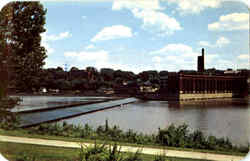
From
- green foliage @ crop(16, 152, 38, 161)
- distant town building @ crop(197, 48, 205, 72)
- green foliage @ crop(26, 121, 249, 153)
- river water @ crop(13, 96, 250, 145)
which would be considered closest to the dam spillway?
river water @ crop(13, 96, 250, 145)

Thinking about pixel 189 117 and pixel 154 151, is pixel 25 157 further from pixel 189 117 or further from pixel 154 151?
pixel 189 117

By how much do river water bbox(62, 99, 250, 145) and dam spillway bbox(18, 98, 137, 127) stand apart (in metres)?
0.46

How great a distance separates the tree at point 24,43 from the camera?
6152 millimetres

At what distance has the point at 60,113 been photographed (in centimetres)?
731

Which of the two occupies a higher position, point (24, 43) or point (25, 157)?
point (24, 43)

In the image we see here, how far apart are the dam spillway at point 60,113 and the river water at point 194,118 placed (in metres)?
0.46

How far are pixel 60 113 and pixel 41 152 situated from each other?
2603 mm

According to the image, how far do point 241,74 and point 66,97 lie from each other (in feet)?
17.2

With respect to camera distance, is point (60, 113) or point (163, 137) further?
point (60, 113)

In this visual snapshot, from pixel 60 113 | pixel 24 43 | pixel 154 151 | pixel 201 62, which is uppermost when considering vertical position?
pixel 24 43

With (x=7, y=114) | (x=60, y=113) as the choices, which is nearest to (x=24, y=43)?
(x=7, y=114)

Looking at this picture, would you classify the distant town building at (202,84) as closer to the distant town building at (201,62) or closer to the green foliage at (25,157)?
the distant town building at (201,62)

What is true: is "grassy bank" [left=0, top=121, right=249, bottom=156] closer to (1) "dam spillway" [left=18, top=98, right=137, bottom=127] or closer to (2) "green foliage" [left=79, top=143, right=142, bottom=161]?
(1) "dam spillway" [left=18, top=98, right=137, bottom=127]

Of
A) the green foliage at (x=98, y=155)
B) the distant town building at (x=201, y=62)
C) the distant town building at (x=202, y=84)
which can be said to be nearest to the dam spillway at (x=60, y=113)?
the distant town building at (x=202, y=84)
